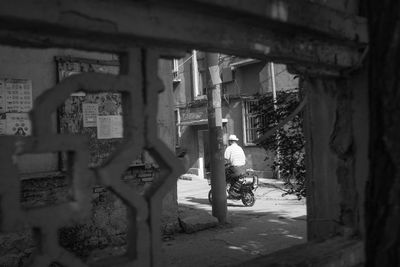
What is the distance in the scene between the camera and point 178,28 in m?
2.11

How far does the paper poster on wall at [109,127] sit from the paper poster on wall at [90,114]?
2.8 inches

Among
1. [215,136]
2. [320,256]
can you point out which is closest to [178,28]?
[320,256]

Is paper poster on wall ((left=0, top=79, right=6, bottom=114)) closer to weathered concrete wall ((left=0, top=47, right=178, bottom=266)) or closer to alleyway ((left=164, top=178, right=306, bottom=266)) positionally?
weathered concrete wall ((left=0, top=47, right=178, bottom=266))

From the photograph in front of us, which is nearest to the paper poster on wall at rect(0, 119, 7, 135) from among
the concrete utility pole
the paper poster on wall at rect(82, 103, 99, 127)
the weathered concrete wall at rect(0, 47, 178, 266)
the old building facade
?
the weathered concrete wall at rect(0, 47, 178, 266)

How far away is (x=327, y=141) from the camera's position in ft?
10.6

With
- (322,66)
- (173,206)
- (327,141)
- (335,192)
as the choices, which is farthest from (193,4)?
(173,206)

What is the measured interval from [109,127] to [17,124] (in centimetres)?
131

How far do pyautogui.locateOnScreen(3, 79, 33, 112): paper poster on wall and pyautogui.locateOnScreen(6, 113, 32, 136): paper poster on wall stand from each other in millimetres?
76

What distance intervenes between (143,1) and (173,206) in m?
5.85

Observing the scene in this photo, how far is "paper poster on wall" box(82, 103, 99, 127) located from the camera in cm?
649

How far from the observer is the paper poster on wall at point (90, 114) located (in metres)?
6.49

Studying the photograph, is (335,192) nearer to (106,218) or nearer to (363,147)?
(363,147)

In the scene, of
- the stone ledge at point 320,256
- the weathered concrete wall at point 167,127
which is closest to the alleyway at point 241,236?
the weathered concrete wall at point 167,127

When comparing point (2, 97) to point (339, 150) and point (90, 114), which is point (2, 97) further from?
point (339, 150)
